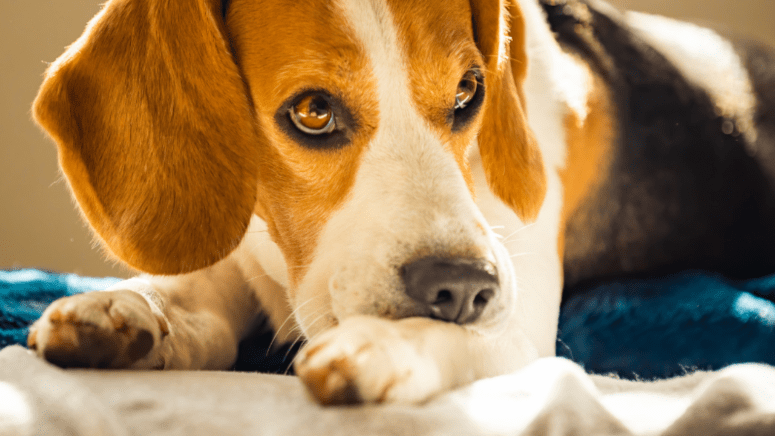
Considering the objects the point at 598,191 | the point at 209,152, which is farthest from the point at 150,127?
the point at 598,191

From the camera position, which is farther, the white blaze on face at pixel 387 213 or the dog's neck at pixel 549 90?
the dog's neck at pixel 549 90

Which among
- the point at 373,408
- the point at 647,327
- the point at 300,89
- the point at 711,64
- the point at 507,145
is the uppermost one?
the point at 711,64

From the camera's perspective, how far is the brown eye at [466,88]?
131 cm

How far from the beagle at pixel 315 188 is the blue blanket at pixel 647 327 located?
0.11 metres

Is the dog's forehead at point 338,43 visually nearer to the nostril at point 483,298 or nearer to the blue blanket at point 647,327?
the nostril at point 483,298

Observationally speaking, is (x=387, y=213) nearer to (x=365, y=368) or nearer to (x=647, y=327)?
(x=365, y=368)

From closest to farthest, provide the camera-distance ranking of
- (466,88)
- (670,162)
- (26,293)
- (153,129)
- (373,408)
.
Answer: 1. (373,408)
2. (153,129)
3. (466,88)
4. (26,293)
5. (670,162)

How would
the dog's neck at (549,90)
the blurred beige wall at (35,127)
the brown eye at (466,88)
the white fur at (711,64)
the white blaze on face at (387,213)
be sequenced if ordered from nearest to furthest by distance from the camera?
the white blaze on face at (387,213), the brown eye at (466,88), the dog's neck at (549,90), the white fur at (711,64), the blurred beige wall at (35,127)

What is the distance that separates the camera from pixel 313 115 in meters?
1.18

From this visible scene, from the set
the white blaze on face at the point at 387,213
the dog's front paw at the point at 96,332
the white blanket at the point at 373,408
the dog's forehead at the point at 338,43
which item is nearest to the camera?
the white blanket at the point at 373,408

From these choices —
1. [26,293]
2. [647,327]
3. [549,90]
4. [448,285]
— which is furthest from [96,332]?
[549,90]

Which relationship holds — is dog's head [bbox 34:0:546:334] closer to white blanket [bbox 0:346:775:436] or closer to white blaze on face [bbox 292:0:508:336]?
white blaze on face [bbox 292:0:508:336]

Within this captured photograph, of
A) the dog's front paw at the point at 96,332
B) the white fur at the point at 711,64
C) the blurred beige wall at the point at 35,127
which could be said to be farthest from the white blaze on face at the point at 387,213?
the blurred beige wall at the point at 35,127

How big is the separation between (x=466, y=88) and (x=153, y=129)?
667 mm
